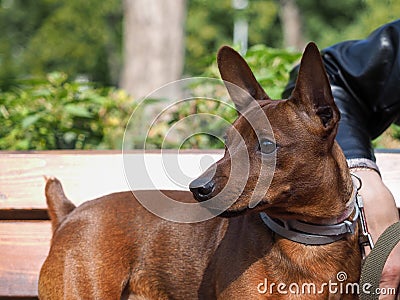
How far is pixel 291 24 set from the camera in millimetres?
27062

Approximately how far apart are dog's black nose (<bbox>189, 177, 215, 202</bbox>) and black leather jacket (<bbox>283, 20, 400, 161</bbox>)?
99cm

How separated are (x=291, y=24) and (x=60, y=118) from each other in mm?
23803

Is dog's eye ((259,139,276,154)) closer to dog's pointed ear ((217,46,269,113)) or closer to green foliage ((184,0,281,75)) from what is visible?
dog's pointed ear ((217,46,269,113))

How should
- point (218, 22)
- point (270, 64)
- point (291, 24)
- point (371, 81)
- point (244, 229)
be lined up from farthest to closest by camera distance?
1. point (218, 22)
2. point (291, 24)
3. point (270, 64)
4. point (371, 81)
5. point (244, 229)

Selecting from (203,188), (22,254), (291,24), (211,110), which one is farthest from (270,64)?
(291,24)

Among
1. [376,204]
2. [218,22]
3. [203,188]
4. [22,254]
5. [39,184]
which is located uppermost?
[203,188]

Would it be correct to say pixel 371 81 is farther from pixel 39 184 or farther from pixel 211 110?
pixel 39 184

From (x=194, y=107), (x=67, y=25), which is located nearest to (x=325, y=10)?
(x=67, y=25)

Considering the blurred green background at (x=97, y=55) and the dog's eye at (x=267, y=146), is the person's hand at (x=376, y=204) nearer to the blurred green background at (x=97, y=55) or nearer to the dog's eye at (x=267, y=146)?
the dog's eye at (x=267, y=146)

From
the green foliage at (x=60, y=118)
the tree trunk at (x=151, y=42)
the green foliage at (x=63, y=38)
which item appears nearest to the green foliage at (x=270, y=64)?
the green foliage at (x=60, y=118)

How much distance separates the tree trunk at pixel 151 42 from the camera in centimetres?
635

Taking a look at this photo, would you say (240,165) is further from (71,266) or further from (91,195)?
(91,195)

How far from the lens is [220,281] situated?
8.54 feet

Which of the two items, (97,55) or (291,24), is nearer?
(97,55)
